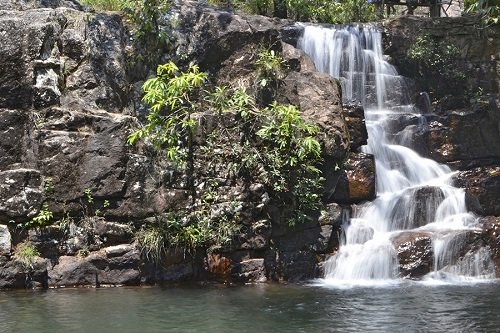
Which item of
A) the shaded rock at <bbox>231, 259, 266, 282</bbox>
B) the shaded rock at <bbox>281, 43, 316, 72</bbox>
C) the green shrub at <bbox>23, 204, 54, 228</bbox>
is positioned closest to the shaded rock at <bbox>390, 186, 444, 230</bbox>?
the shaded rock at <bbox>231, 259, 266, 282</bbox>

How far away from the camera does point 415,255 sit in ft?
38.4

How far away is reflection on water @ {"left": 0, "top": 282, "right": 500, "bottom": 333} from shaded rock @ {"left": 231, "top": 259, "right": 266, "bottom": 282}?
57 centimetres

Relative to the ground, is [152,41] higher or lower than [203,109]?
higher

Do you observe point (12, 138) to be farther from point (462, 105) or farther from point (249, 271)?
Answer: point (462, 105)

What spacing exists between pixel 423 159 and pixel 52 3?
1024cm

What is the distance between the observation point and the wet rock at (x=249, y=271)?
11539 mm

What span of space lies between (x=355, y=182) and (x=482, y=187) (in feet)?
10.1

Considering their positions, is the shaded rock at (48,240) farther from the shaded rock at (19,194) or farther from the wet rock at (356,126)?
the wet rock at (356,126)

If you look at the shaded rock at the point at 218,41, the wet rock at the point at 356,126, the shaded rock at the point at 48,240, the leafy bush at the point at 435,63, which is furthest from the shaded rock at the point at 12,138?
the leafy bush at the point at 435,63

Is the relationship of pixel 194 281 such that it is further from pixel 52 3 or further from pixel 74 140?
pixel 52 3

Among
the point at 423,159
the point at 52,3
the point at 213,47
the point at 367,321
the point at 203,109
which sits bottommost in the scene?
the point at 367,321

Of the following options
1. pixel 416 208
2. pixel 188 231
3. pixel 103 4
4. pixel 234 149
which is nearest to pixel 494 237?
pixel 416 208

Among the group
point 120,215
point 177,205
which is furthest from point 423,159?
point 120,215

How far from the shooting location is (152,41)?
14070mm
